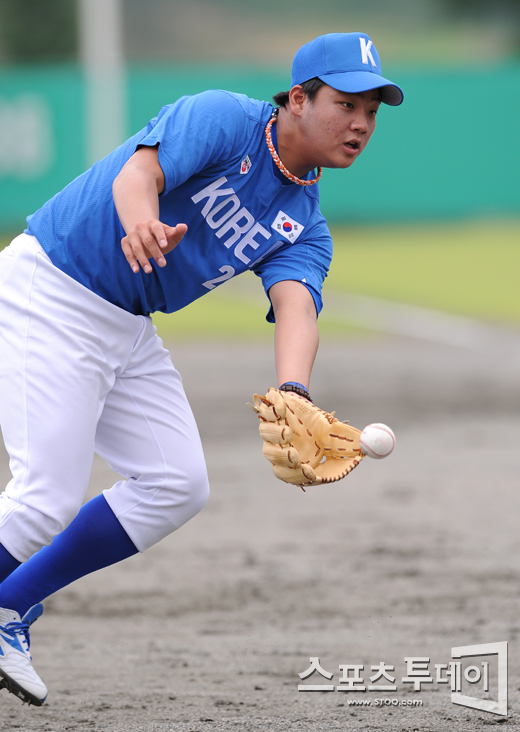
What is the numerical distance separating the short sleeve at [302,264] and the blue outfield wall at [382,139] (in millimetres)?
16732

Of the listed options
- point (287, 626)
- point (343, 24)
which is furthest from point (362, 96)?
point (343, 24)

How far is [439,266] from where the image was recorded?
15.4 m

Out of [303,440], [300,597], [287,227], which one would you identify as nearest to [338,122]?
[287,227]

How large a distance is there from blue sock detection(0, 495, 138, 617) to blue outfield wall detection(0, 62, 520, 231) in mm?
16978

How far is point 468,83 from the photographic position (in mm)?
20266

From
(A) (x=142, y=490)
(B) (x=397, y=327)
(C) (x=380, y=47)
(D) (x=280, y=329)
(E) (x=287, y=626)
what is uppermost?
(C) (x=380, y=47)

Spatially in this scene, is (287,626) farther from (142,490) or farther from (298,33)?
(298,33)

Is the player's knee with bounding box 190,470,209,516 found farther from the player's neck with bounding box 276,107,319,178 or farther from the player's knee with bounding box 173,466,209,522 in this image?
the player's neck with bounding box 276,107,319,178

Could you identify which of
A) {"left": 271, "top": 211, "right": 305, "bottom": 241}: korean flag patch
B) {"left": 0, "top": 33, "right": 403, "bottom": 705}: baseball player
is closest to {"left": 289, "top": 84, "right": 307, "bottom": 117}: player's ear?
{"left": 0, "top": 33, "right": 403, "bottom": 705}: baseball player

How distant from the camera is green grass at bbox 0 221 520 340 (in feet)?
37.0

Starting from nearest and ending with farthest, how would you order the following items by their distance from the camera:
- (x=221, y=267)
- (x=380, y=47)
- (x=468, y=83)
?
(x=221, y=267), (x=468, y=83), (x=380, y=47)

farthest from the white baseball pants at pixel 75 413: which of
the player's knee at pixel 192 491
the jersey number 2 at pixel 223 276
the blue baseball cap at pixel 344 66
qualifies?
the blue baseball cap at pixel 344 66

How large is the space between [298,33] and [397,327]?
45.8 metres

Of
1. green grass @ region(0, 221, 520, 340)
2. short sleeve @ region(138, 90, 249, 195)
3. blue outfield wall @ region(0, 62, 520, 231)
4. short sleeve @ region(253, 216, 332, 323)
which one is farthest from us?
blue outfield wall @ region(0, 62, 520, 231)
